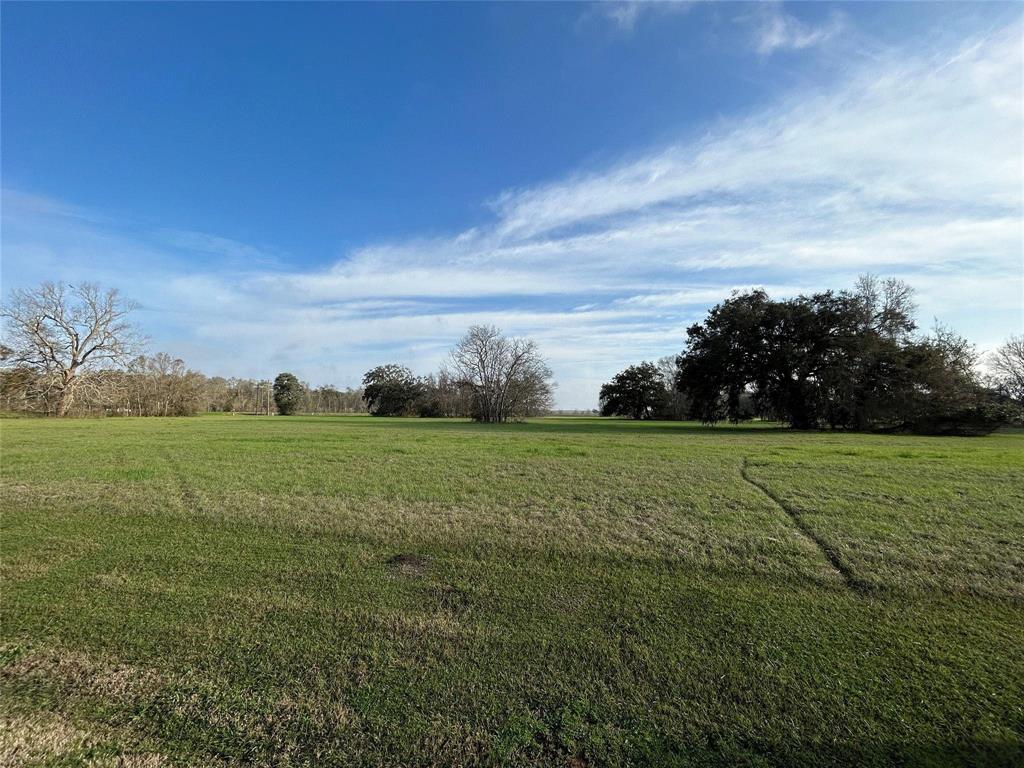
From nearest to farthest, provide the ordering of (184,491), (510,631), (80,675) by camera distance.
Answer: (80,675)
(510,631)
(184,491)

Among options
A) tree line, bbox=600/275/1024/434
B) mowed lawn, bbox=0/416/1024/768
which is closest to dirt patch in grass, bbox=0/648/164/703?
mowed lawn, bbox=0/416/1024/768

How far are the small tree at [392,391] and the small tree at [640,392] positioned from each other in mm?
31041

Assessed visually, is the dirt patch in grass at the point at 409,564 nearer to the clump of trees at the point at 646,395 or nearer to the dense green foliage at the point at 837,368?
the dense green foliage at the point at 837,368

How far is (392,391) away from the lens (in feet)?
234

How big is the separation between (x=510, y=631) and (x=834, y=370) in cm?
2935

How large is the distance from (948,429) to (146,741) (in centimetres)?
3543

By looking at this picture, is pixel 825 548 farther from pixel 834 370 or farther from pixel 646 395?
pixel 646 395

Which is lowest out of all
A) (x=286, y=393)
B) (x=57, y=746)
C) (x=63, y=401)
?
(x=57, y=746)

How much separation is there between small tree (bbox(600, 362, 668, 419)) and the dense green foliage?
104ft

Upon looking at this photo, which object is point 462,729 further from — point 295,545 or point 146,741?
point 295,545

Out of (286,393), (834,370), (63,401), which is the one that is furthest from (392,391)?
(834,370)

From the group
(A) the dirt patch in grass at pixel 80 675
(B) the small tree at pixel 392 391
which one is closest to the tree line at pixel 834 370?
(A) the dirt patch in grass at pixel 80 675

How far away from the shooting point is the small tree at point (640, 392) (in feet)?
202

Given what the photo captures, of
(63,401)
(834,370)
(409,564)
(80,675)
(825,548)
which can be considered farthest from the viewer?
(63,401)
